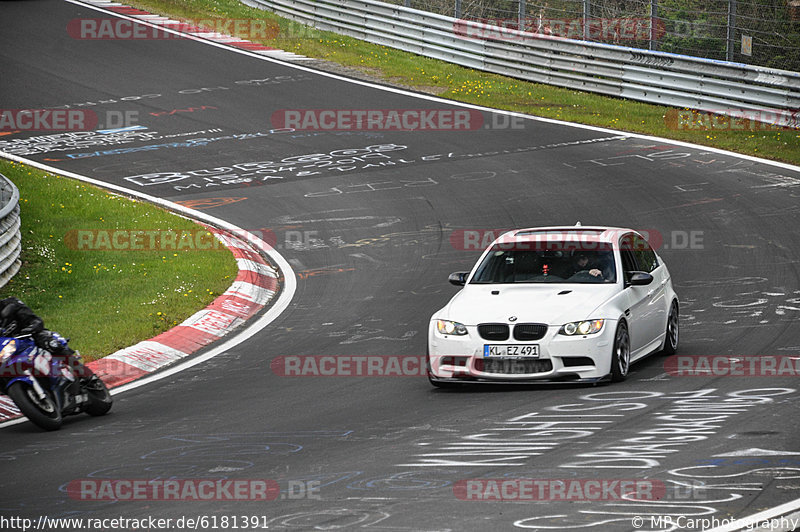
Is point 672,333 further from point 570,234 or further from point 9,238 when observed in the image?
point 9,238

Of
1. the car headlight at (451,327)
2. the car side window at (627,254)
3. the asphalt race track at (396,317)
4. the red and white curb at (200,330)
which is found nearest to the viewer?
the asphalt race track at (396,317)

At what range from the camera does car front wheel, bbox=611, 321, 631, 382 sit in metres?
10.8

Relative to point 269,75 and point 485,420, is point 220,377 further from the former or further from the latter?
point 269,75

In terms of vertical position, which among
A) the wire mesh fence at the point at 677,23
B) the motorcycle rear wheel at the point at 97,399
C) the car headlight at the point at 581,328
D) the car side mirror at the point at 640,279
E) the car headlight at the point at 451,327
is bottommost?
the motorcycle rear wheel at the point at 97,399

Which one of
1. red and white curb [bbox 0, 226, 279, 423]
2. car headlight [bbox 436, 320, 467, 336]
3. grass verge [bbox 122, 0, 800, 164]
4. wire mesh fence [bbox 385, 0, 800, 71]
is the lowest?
red and white curb [bbox 0, 226, 279, 423]

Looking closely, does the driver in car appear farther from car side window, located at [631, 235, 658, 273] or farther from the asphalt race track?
the asphalt race track

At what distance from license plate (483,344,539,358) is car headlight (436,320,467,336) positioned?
29 centimetres

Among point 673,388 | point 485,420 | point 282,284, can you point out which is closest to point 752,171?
point 282,284

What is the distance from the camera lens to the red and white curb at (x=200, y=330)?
1241cm

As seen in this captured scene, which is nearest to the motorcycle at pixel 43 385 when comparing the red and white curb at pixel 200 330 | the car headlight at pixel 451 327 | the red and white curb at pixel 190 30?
the red and white curb at pixel 200 330

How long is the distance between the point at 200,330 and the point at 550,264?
14.9ft

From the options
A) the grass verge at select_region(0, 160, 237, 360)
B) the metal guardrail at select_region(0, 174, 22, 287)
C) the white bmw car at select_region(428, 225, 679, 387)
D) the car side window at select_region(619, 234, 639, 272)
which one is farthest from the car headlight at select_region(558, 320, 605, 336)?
the metal guardrail at select_region(0, 174, 22, 287)

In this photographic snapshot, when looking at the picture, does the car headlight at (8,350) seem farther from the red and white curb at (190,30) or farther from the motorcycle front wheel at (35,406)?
the red and white curb at (190,30)

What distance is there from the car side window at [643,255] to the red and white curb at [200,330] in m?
5.04
